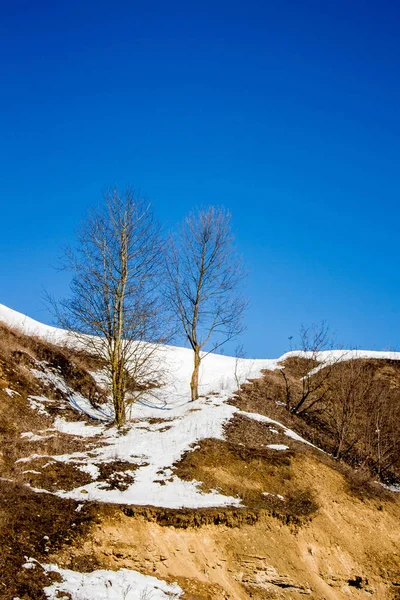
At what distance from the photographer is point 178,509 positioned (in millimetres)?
11242

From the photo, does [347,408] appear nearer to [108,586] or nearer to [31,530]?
[108,586]

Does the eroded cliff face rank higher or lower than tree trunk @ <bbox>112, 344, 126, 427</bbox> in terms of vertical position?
lower

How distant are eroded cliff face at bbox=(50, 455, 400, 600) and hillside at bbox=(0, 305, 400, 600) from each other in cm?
3

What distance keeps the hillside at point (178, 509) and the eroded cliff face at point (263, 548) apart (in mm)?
30

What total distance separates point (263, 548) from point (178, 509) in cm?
229

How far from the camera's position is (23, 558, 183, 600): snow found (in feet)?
25.4

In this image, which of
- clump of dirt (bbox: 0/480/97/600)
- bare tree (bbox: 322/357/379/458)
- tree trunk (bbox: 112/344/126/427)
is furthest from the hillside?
bare tree (bbox: 322/357/379/458)

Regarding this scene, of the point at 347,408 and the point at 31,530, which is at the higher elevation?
the point at 347,408

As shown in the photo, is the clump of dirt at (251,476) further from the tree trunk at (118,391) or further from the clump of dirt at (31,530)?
the tree trunk at (118,391)

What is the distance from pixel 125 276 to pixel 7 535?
12986 mm

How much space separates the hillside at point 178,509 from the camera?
8.97 metres

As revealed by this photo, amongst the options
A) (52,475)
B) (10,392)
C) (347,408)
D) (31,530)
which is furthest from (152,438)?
(347,408)

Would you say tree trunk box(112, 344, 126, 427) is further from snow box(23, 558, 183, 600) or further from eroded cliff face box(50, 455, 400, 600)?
snow box(23, 558, 183, 600)

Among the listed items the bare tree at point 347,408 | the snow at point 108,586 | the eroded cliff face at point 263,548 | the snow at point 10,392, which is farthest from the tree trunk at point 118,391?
the snow at point 108,586
